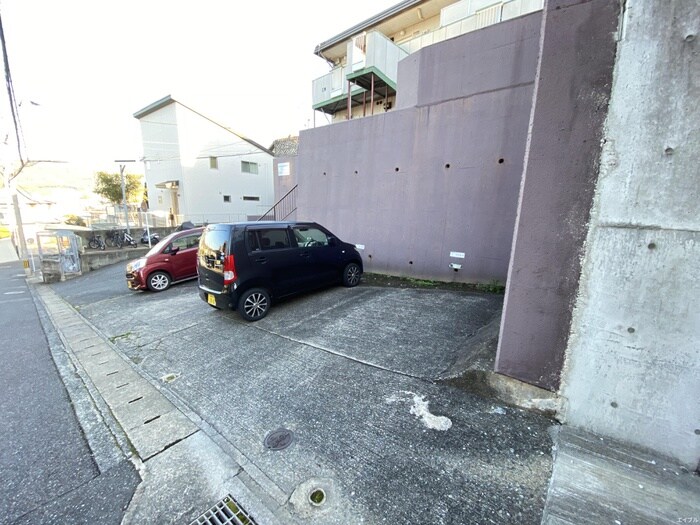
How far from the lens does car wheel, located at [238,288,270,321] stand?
4.41 m

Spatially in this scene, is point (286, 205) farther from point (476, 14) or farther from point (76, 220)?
point (76, 220)

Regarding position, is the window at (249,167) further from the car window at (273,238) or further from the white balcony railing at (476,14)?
the car window at (273,238)

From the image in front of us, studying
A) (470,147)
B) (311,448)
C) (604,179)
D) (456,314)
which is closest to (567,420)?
(604,179)

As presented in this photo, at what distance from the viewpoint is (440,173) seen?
6051 millimetres

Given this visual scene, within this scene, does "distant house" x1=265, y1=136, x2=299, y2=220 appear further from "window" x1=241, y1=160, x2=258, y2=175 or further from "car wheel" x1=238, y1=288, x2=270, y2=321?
"window" x1=241, y1=160, x2=258, y2=175

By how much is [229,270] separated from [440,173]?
4753 mm

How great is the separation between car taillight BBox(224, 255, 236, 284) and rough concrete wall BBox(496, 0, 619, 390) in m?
3.67

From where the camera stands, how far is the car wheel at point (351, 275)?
600 centimetres

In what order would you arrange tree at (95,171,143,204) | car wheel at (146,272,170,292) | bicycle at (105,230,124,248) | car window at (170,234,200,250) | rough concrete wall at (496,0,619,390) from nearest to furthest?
1. rough concrete wall at (496,0,619,390)
2. car wheel at (146,272,170,292)
3. car window at (170,234,200,250)
4. bicycle at (105,230,124,248)
5. tree at (95,171,143,204)

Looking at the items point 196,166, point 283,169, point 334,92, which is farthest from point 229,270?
point 196,166

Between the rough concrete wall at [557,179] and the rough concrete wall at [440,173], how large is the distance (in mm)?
3529

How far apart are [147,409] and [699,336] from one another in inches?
170

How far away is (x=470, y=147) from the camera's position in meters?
5.64

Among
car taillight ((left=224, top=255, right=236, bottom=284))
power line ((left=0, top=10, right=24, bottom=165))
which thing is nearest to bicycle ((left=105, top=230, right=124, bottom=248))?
power line ((left=0, top=10, right=24, bottom=165))
